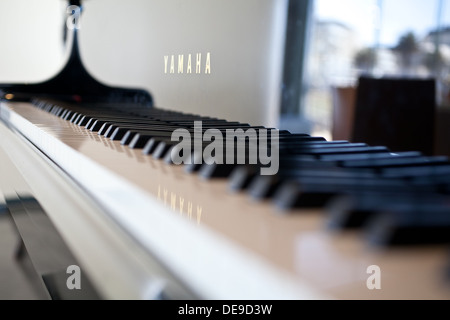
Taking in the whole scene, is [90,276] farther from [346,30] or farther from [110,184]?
[346,30]

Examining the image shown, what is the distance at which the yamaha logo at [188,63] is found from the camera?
853 millimetres

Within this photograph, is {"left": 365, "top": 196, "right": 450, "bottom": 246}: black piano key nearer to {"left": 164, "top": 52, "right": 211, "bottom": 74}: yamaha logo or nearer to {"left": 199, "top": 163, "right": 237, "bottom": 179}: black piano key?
{"left": 199, "top": 163, "right": 237, "bottom": 179}: black piano key

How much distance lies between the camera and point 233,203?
0.32 m

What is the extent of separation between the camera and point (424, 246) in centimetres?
24

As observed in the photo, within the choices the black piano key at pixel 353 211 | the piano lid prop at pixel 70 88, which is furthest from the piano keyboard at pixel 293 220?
the piano lid prop at pixel 70 88

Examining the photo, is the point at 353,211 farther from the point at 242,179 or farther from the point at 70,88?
the point at 70,88

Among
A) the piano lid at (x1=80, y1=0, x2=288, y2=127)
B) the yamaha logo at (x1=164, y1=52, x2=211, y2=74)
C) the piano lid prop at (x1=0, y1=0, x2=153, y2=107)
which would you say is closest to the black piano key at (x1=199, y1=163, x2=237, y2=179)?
the piano lid at (x1=80, y1=0, x2=288, y2=127)

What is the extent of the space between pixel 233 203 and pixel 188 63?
623 millimetres

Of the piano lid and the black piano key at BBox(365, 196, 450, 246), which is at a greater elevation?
the piano lid

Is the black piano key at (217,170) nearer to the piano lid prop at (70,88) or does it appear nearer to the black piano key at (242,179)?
the black piano key at (242,179)

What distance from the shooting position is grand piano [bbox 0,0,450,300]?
222mm

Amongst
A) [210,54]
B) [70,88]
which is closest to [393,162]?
[210,54]
